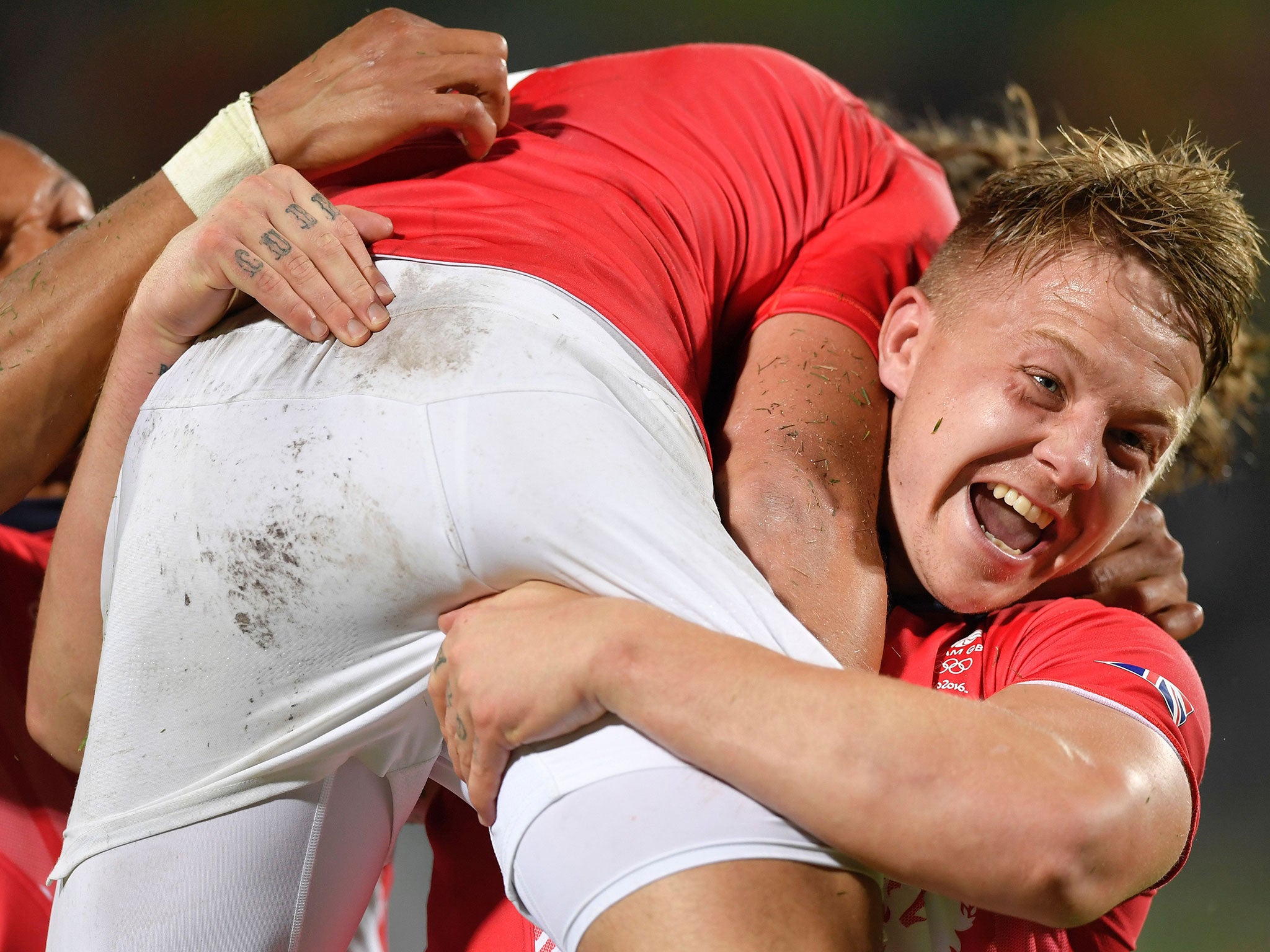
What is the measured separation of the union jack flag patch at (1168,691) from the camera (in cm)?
105

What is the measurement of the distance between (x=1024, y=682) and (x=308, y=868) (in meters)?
0.71

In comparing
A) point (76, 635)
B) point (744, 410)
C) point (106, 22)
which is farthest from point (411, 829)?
point (106, 22)

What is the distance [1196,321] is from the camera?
1258 millimetres

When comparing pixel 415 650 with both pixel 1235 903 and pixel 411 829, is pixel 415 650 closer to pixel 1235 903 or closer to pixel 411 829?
pixel 411 829

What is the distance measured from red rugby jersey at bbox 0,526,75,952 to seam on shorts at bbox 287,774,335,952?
62 cm

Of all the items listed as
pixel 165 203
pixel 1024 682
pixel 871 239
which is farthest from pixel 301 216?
pixel 1024 682

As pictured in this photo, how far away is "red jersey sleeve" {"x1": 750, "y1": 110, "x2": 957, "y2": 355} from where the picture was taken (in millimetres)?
1319

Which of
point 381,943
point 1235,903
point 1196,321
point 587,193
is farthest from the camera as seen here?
point 1235,903

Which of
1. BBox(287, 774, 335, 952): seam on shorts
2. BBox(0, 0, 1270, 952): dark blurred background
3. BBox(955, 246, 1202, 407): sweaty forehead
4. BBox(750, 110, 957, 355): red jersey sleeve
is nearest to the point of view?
BBox(287, 774, 335, 952): seam on shorts

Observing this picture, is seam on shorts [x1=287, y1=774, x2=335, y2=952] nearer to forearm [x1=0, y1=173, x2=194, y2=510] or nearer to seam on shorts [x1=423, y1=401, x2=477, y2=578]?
seam on shorts [x1=423, y1=401, x2=477, y2=578]

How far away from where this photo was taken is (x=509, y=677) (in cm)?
86

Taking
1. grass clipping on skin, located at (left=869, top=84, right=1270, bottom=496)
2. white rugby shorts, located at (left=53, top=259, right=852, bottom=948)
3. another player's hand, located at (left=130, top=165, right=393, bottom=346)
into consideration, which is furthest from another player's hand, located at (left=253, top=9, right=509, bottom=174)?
grass clipping on skin, located at (left=869, top=84, right=1270, bottom=496)

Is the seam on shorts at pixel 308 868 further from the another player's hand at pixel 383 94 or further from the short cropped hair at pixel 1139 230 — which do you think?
the short cropped hair at pixel 1139 230

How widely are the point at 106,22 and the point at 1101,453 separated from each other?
10.7 ft
